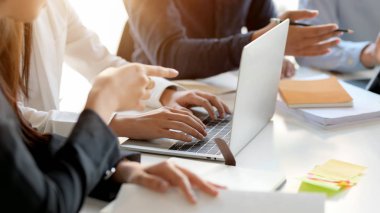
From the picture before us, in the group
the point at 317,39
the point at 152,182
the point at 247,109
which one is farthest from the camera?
the point at 317,39

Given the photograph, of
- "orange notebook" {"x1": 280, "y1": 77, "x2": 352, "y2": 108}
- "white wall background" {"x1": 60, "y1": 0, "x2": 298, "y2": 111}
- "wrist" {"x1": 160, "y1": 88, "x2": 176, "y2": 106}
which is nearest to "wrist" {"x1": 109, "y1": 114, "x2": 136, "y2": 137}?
"wrist" {"x1": 160, "y1": 88, "x2": 176, "y2": 106}

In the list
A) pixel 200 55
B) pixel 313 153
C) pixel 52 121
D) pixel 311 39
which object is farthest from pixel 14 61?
pixel 311 39

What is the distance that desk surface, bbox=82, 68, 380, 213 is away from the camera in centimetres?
103

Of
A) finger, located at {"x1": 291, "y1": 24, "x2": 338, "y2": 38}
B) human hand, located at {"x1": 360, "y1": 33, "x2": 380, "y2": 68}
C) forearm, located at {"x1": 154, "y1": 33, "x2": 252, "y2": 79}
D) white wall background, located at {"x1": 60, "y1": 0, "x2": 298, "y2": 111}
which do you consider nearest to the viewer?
finger, located at {"x1": 291, "y1": 24, "x2": 338, "y2": 38}

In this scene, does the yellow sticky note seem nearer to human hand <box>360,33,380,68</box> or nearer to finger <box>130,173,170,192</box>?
finger <box>130,173,170,192</box>

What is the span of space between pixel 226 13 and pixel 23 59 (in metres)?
0.89

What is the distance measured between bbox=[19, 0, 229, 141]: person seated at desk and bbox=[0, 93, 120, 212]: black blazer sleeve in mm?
352

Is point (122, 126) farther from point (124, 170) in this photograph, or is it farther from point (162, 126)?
point (124, 170)

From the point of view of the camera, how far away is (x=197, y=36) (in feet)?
6.36

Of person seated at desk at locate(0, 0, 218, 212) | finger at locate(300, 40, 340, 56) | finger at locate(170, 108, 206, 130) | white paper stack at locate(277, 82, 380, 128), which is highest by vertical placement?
person seated at desk at locate(0, 0, 218, 212)

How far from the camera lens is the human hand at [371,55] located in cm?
187

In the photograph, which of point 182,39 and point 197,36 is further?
point 197,36

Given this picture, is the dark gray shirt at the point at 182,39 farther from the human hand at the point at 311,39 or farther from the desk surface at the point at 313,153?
the desk surface at the point at 313,153

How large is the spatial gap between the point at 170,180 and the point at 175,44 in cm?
90
